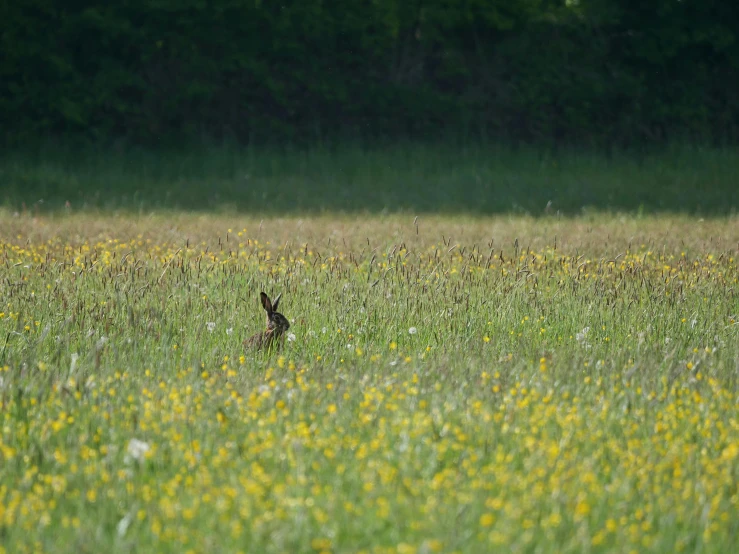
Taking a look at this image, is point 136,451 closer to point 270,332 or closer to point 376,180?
point 270,332

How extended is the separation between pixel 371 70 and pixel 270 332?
632 inches

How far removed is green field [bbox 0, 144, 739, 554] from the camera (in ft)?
11.2

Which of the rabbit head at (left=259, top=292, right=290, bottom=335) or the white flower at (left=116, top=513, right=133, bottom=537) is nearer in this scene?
the white flower at (left=116, top=513, right=133, bottom=537)

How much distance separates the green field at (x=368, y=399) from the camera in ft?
11.2

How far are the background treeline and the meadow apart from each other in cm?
1258

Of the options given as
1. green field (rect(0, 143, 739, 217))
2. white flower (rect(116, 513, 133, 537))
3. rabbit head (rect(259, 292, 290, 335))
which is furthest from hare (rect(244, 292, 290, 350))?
green field (rect(0, 143, 739, 217))

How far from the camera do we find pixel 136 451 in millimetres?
3836

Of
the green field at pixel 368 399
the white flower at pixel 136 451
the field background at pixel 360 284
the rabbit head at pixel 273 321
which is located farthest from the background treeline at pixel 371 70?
the white flower at pixel 136 451

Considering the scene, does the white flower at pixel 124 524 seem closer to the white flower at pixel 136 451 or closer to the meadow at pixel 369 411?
the meadow at pixel 369 411

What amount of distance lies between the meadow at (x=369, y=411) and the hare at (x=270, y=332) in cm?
10

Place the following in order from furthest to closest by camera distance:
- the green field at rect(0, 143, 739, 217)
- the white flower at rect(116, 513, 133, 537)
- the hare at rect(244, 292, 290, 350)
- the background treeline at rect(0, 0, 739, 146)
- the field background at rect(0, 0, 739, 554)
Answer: the background treeline at rect(0, 0, 739, 146) → the green field at rect(0, 143, 739, 217) → the hare at rect(244, 292, 290, 350) → the field background at rect(0, 0, 739, 554) → the white flower at rect(116, 513, 133, 537)

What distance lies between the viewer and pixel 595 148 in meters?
21.3

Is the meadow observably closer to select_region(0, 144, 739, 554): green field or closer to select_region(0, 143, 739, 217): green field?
select_region(0, 144, 739, 554): green field

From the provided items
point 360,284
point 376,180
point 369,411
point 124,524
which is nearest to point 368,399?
point 369,411
